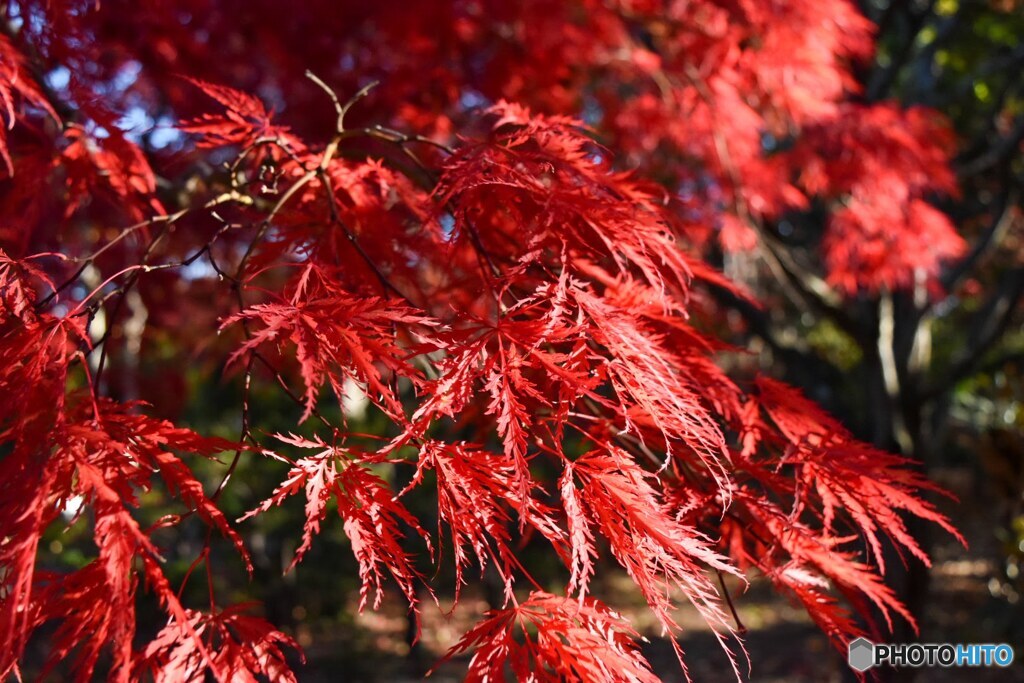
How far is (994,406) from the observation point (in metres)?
6.60

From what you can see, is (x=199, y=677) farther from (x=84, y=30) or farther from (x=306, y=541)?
(x=84, y=30)

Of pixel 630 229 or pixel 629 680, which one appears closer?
pixel 629 680

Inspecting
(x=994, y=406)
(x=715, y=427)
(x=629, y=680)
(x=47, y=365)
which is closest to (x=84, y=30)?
(x=47, y=365)

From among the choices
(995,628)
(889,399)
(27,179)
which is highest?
(27,179)

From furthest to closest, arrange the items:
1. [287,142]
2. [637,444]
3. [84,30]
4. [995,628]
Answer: [995,628]
[84,30]
[287,142]
[637,444]

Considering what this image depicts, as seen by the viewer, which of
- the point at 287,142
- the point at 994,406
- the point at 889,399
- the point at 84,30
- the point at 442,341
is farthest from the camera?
the point at 994,406

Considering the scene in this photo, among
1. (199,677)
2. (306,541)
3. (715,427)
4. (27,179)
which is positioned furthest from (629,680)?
(27,179)

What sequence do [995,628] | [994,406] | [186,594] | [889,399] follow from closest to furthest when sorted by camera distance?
[889,399], [995,628], [186,594], [994,406]

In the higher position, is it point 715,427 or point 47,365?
point 715,427

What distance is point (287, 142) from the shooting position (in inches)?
67.6

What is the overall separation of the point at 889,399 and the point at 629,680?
3344mm

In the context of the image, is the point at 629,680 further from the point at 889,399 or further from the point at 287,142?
the point at 889,399

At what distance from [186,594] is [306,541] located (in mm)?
5526

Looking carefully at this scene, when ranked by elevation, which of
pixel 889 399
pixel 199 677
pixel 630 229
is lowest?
pixel 889 399
